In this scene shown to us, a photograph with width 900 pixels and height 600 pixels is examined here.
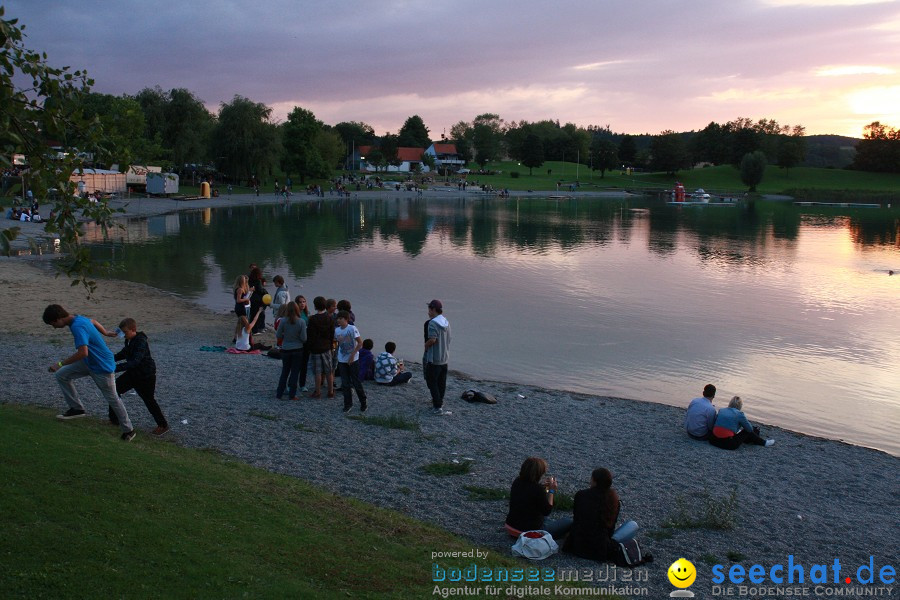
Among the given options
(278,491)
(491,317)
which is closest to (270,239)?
(491,317)

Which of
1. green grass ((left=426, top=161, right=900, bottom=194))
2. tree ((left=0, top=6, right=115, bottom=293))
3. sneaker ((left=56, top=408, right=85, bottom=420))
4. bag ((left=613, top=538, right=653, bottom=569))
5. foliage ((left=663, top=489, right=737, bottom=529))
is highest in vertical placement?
green grass ((left=426, top=161, right=900, bottom=194))

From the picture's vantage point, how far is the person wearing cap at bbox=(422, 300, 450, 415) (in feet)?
38.9

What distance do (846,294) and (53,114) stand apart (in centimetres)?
3218

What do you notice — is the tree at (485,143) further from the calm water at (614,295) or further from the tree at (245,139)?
the calm water at (614,295)

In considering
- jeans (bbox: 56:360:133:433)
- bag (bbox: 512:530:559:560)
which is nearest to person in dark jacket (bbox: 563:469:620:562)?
bag (bbox: 512:530:559:560)

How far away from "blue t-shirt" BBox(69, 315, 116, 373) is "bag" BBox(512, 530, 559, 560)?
572 centimetres

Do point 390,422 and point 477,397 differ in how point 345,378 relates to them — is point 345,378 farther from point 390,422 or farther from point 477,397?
point 477,397

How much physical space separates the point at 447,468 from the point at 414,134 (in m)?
183

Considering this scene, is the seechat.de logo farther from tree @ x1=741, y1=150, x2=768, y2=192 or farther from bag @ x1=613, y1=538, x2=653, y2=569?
tree @ x1=741, y1=150, x2=768, y2=192

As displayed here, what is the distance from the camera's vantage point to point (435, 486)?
9195mm

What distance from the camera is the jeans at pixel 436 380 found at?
1225 cm

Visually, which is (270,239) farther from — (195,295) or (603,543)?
(603,543)

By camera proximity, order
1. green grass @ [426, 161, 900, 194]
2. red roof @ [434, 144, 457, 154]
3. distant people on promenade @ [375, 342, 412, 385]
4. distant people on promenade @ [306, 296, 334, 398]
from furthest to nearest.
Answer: red roof @ [434, 144, 457, 154], green grass @ [426, 161, 900, 194], distant people on promenade @ [375, 342, 412, 385], distant people on promenade @ [306, 296, 334, 398]

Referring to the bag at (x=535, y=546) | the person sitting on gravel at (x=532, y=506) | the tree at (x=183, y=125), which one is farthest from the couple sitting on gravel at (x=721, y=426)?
the tree at (x=183, y=125)
